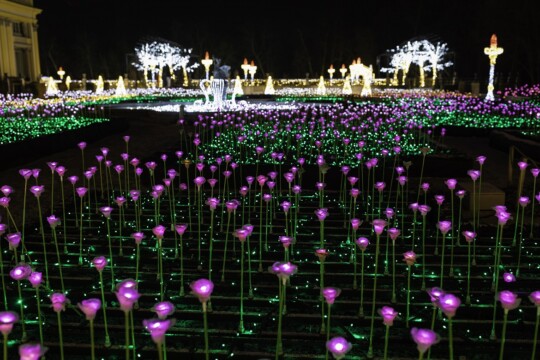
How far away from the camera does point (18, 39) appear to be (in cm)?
5888

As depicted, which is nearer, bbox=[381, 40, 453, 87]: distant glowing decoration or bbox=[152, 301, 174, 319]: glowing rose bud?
bbox=[152, 301, 174, 319]: glowing rose bud

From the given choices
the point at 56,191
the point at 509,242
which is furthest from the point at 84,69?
the point at 509,242

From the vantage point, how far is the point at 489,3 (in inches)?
1994

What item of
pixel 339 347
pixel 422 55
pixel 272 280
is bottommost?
pixel 272 280

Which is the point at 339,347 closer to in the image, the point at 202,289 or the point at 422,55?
the point at 202,289

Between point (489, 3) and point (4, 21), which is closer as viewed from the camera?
point (489, 3)

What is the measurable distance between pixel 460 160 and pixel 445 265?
5.91 metres

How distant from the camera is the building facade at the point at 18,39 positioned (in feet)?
176

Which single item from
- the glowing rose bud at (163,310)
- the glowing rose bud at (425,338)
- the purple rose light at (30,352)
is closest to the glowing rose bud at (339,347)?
the glowing rose bud at (425,338)

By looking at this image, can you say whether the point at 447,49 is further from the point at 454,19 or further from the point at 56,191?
the point at 56,191

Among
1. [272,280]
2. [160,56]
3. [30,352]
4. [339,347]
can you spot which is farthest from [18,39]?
[339,347]

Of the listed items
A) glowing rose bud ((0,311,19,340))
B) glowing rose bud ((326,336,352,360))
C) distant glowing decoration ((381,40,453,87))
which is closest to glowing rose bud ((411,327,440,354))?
glowing rose bud ((326,336,352,360))

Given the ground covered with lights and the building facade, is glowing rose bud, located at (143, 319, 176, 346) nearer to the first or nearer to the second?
the ground covered with lights

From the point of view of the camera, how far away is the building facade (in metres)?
53.7
